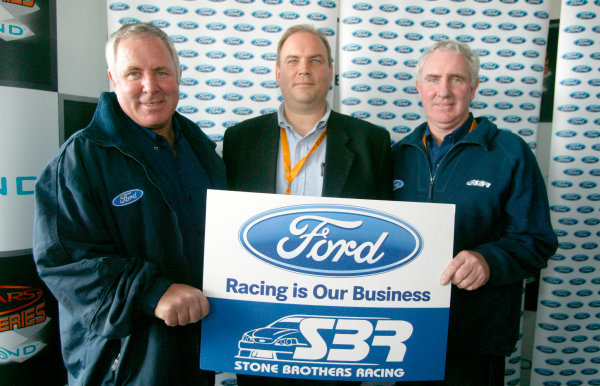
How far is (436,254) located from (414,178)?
0.55 metres

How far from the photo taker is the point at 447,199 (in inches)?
67.5

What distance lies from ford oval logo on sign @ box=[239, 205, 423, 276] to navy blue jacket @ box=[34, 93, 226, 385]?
1.15ft

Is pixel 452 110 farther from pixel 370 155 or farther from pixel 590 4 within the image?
pixel 590 4

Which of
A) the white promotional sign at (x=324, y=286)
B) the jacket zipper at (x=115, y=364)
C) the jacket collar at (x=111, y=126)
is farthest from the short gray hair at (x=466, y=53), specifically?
the jacket zipper at (x=115, y=364)

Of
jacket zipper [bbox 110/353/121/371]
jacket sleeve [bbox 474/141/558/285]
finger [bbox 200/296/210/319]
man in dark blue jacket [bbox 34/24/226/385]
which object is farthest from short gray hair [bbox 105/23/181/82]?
A: jacket sleeve [bbox 474/141/558/285]

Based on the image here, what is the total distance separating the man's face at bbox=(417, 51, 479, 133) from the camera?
5.97ft

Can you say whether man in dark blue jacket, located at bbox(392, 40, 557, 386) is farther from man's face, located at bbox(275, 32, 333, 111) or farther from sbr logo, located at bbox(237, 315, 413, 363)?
man's face, located at bbox(275, 32, 333, 111)

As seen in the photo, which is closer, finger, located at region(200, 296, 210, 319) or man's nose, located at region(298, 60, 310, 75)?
finger, located at region(200, 296, 210, 319)

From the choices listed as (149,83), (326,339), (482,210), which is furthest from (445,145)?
(149,83)

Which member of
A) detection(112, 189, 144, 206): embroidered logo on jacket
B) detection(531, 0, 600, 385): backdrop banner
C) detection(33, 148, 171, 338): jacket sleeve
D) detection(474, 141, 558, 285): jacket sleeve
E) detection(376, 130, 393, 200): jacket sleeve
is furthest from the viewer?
detection(531, 0, 600, 385): backdrop banner

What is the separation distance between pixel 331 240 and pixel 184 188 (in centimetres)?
67

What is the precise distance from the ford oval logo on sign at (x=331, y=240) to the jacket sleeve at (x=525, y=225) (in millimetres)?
479

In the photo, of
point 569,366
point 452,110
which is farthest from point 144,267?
point 569,366

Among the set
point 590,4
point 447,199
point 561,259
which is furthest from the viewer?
point 561,259
